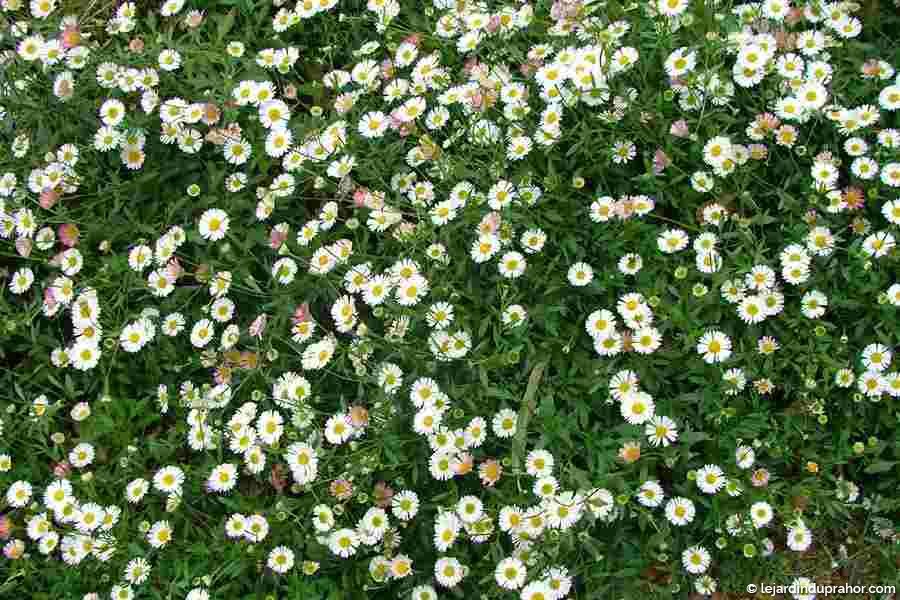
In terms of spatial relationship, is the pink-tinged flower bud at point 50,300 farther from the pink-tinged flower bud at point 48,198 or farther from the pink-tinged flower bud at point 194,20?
the pink-tinged flower bud at point 194,20

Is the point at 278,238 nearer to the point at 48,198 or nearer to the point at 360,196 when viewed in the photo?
the point at 360,196

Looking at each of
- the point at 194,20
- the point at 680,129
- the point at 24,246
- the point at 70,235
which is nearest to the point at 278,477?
the point at 70,235

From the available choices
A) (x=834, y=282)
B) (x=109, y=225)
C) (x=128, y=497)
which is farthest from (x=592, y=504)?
(x=109, y=225)

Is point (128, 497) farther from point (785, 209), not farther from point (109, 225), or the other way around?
point (785, 209)

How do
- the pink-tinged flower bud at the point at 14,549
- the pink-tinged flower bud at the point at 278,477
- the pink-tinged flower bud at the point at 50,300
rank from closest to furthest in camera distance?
1. the pink-tinged flower bud at the point at 278,477
2. the pink-tinged flower bud at the point at 14,549
3. the pink-tinged flower bud at the point at 50,300

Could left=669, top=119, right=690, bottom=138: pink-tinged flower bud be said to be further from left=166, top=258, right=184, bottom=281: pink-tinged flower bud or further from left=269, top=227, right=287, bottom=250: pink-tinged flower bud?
left=166, top=258, right=184, bottom=281: pink-tinged flower bud

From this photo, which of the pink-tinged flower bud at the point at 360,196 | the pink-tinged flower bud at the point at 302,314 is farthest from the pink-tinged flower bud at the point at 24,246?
the pink-tinged flower bud at the point at 360,196
